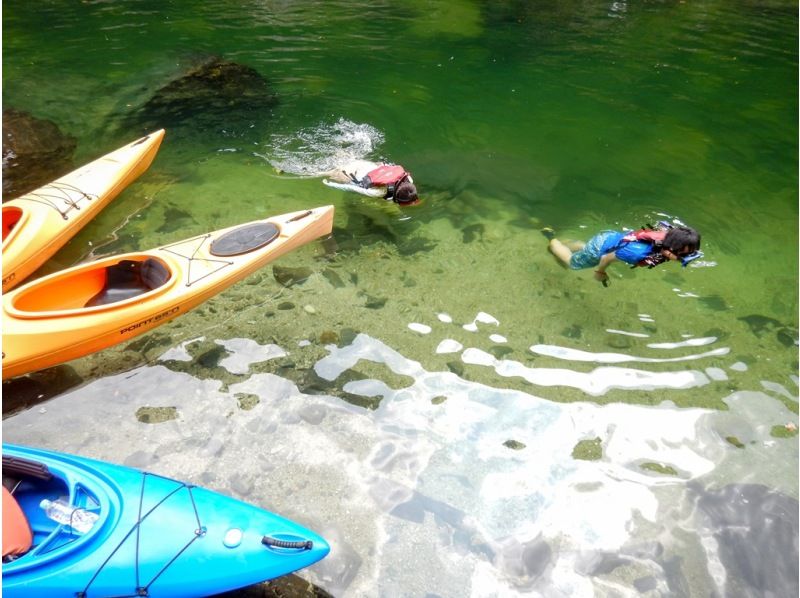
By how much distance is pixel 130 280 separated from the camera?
16.9 feet

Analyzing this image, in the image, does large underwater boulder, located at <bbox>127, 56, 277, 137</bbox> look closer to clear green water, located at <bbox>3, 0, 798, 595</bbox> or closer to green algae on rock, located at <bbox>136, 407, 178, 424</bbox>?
clear green water, located at <bbox>3, 0, 798, 595</bbox>

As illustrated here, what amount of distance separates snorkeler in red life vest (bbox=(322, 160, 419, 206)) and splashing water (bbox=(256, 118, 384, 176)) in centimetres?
79

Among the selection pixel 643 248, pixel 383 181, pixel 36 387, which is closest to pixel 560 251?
pixel 643 248

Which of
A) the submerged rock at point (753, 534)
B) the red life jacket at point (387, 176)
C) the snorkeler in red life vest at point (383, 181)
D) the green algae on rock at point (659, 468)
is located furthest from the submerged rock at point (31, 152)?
the submerged rock at point (753, 534)

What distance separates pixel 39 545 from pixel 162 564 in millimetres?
640

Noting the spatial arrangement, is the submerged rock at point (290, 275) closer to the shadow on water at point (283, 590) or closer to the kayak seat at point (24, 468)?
the kayak seat at point (24, 468)

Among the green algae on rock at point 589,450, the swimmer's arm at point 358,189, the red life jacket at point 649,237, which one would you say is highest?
the red life jacket at point 649,237

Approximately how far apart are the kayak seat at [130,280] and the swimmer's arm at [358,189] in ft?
7.65

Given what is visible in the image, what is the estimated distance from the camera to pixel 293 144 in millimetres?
7703

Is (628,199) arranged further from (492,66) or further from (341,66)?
(341,66)

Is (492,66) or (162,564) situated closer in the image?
(162,564)

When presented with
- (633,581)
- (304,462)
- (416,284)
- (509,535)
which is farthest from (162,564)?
(416,284)

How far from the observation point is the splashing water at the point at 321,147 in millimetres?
7316

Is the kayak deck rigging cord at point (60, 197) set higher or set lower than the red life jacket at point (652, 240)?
higher
